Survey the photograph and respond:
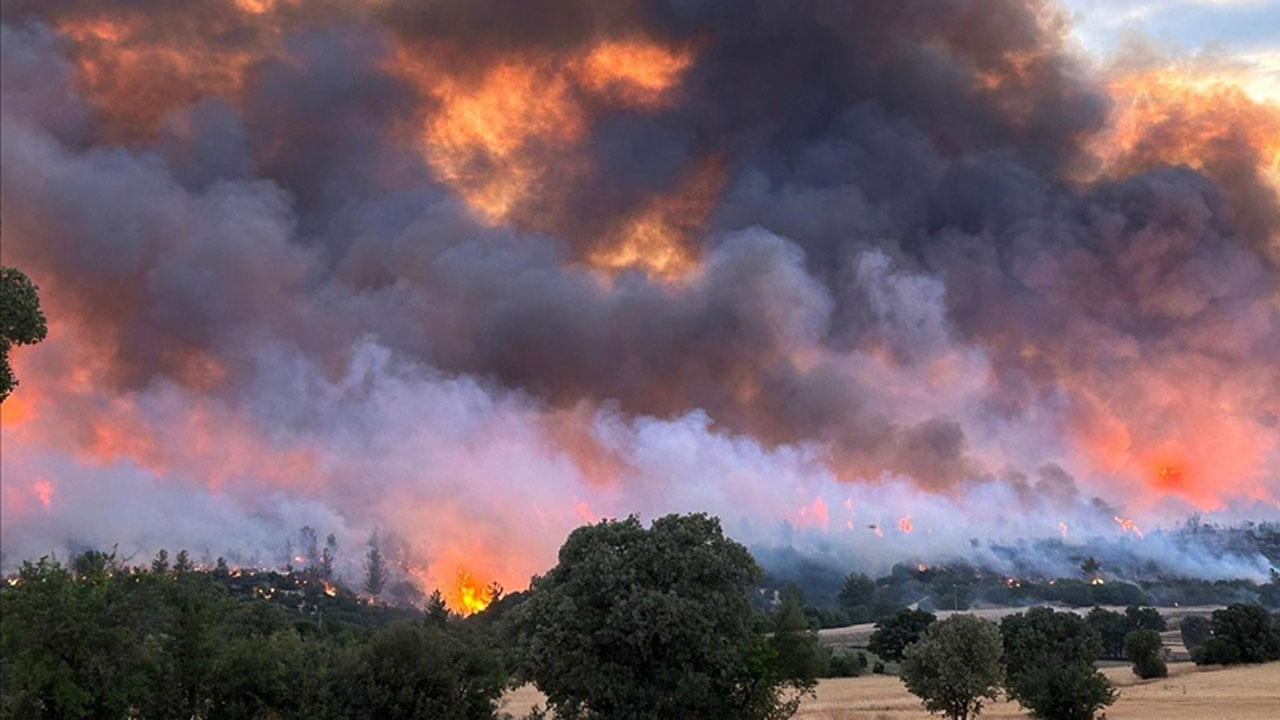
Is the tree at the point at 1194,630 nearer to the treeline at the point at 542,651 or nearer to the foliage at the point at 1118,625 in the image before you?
the foliage at the point at 1118,625

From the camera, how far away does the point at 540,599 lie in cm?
4200

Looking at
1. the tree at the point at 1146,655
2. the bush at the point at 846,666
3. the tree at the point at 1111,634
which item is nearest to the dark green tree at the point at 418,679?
the bush at the point at 846,666

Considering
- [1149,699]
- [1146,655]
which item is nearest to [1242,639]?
[1146,655]

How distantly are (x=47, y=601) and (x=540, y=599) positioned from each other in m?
17.6

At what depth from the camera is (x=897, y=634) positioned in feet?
367

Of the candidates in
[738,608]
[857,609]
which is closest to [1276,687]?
[738,608]

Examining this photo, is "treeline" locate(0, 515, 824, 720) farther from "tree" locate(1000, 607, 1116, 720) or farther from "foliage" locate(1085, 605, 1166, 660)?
"foliage" locate(1085, 605, 1166, 660)

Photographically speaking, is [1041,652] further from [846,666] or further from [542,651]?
[542,651]

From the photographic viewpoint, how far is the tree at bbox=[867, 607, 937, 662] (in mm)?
109875

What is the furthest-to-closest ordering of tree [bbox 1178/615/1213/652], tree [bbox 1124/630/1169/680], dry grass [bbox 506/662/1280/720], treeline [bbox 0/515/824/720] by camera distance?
1. tree [bbox 1178/615/1213/652]
2. tree [bbox 1124/630/1169/680]
3. dry grass [bbox 506/662/1280/720]
4. treeline [bbox 0/515/824/720]

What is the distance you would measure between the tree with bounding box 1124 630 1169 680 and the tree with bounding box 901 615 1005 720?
140 feet

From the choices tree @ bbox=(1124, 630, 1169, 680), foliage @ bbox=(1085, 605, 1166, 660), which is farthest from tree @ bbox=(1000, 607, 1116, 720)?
foliage @ bbox=(1085, 605, 1166, 660)

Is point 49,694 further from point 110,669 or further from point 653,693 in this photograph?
point 653,693

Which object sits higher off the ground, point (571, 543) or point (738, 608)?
point (571, 543)
